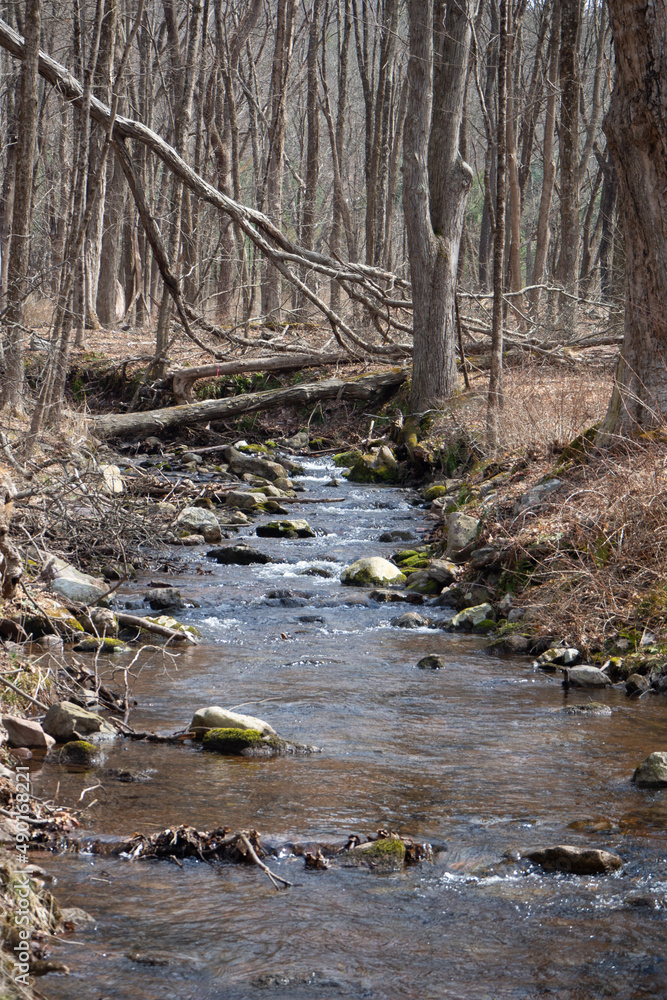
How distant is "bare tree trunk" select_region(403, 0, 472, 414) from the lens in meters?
14.2

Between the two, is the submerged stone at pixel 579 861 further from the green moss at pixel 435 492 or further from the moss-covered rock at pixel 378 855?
the green moss at pixel 435 492

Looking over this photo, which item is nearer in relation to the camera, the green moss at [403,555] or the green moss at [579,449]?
the green moss at [579,449]

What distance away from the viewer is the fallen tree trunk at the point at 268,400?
1555cm

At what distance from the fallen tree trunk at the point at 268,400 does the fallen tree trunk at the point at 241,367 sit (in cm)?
53

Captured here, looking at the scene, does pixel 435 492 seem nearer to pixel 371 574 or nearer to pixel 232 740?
pixel 371 574

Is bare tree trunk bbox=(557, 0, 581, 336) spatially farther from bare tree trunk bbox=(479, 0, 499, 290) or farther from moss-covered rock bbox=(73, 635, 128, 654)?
moss-covered rock bbox=(73, 635, 128, 654)

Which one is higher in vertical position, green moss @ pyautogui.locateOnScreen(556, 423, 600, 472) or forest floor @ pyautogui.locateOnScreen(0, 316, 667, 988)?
green moss @ pyautogui.locateOnScreen(556, 423, 600, 472)

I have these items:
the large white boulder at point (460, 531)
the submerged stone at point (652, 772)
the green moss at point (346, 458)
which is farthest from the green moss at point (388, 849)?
the green moss at point (346, 458)

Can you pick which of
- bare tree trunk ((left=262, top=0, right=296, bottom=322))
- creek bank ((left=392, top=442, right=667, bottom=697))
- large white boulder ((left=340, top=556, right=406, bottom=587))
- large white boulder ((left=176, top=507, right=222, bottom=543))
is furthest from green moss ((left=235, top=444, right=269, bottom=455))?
large white boulder ((left=340, top=556, right=406, bottom=587))

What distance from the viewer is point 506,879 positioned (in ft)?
12.4

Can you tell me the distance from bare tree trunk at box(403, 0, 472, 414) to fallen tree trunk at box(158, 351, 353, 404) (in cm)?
274

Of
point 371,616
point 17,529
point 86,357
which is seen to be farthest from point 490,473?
point 86,357

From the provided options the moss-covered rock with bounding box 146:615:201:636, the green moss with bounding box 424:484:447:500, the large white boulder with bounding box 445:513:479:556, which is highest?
the green moss with bounding box 424:484:447:500

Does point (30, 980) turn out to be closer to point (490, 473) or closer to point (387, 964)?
point (387, 964)
